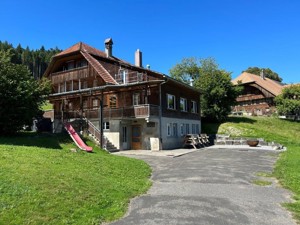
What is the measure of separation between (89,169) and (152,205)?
4.26 metres

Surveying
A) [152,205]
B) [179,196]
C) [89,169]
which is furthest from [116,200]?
[89,169]

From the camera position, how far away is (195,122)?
3416 cm

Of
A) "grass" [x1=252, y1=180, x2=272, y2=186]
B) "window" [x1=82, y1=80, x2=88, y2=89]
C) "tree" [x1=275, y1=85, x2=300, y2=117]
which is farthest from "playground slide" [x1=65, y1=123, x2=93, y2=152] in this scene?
"tree" [x1=275, y1=85, x2=300, y2=117]

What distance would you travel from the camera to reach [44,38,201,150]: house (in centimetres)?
→ 2466

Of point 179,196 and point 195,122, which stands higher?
point 195,122

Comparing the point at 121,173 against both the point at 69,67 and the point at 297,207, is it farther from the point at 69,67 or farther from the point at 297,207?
the point at 69,67

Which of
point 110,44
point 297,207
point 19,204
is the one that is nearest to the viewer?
point 19,204

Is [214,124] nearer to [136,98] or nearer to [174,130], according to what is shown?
[174,130]

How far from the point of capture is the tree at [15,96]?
63.6 ft

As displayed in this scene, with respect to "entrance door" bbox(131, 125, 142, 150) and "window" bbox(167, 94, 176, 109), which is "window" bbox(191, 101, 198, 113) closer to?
"window" bbox(167, 94, 176, 109)

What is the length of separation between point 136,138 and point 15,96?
36.5 ft

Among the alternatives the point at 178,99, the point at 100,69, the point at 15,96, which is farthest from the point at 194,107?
the point at 15,96

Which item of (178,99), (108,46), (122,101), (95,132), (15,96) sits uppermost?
(108,46)

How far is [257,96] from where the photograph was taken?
2136 inches
